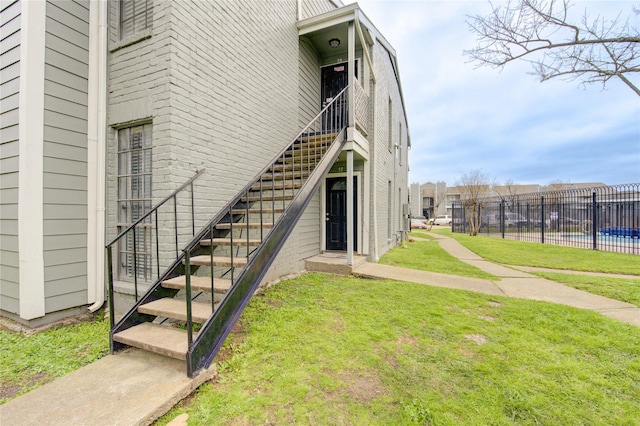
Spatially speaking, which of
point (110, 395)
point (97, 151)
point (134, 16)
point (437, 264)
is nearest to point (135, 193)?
point (97, 151)

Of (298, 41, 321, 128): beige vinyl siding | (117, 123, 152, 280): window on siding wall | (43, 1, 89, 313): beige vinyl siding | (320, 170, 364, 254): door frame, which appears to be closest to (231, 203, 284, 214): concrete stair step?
(117, 123, 152, 280): window on siding wall

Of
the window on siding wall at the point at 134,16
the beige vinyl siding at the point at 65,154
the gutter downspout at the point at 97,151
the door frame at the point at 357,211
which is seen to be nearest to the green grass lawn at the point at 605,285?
the door frame at the point at 357,211

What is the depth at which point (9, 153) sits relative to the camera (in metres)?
3.44

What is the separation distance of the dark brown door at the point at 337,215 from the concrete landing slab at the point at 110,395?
541 centimetres

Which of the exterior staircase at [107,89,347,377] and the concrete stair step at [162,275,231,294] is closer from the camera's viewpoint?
the exterior staircase at [107,89,347,377]

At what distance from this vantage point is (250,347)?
9.37ft

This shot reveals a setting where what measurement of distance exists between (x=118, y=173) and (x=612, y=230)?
16.9 meters

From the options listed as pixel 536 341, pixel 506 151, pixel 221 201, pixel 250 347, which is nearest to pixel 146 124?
pixel 221 201

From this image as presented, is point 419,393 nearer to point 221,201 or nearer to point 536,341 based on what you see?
point 536,341

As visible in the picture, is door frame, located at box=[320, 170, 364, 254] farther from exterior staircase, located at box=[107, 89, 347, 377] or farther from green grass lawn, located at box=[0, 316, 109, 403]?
green grass lawn, located at box=[0, 316, 109, 403]

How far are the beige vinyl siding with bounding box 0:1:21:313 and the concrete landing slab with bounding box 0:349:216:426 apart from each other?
6.96 feet

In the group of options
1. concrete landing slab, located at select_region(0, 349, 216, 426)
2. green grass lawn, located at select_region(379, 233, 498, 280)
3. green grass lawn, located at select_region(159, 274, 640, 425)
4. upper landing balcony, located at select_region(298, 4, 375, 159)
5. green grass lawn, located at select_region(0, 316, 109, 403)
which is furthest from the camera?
green grass lawn, located at select_region(379, 233, 498, 280)

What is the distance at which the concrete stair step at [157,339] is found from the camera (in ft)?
7.65

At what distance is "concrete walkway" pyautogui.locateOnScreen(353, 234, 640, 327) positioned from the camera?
3897 mm
